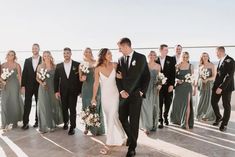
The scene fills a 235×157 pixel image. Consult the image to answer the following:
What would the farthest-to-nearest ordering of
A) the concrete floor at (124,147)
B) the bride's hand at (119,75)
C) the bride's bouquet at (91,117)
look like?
1. the bride's bouquet at (91,117)
2. the concrete floor at (124,147)
3. the bride's hand at (119,75)

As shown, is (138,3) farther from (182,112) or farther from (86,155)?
(86,155)

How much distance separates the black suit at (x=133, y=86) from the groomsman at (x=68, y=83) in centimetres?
144

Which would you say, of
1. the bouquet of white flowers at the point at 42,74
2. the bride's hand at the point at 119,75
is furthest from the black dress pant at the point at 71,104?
the bride's hand at the point at 119,75

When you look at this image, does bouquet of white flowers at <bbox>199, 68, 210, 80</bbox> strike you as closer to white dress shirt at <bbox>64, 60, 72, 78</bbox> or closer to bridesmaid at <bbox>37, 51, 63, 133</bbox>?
white dress shirt at <bbox>64, 60, 72, 78</bbox>

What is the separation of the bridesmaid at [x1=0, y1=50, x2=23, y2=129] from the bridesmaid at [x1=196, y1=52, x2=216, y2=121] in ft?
11.9

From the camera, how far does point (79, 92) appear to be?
227 inches

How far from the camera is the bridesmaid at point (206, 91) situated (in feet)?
21.7

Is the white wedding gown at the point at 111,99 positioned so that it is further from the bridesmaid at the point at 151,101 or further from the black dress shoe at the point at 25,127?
the black dress shoe at the point at 25,127

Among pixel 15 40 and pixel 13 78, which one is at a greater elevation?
pixel 15 40

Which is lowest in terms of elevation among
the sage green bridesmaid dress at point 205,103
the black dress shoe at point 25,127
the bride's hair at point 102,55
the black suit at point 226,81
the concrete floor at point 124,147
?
the concrete floor at point 124,147

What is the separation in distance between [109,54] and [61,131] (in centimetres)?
206

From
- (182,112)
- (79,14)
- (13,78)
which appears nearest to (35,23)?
(79,14)

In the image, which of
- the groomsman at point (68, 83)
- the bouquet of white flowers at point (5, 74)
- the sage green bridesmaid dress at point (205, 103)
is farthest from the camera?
the sage green bridesmaid dress at point (205, 103)

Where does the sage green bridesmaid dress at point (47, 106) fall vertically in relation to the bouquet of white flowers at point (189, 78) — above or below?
below
